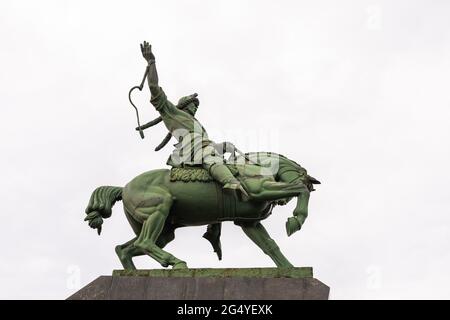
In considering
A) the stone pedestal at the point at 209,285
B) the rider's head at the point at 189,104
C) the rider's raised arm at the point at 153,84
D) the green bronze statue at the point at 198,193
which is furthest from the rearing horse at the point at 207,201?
the rider's head at the point at 189,104

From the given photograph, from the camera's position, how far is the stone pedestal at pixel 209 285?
477 inches

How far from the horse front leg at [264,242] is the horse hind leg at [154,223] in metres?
1.15

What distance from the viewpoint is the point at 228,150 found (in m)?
13.7

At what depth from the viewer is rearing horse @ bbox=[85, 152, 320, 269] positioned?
12984 millimetres

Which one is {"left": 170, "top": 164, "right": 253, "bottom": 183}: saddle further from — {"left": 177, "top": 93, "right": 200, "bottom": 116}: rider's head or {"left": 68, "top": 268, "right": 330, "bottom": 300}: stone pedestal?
{"left": 68, "top": 268, "right": 330, "bottom": 300}: stone pedestal

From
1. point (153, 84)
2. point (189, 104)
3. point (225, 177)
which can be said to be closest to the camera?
point (225, 177)

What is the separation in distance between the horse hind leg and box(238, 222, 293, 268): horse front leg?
3.78ft

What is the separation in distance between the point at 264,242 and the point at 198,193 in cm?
118

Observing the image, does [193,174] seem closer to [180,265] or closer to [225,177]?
[225,177]

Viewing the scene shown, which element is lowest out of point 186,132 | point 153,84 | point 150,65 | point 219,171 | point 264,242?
point 264,242

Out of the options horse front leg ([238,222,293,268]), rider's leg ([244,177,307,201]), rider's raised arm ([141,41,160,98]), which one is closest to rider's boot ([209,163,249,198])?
rider's leg ([244,177,307,201])

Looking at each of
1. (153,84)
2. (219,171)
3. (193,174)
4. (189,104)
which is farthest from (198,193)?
Result: (153,84)

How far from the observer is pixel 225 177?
12914 millimetres
